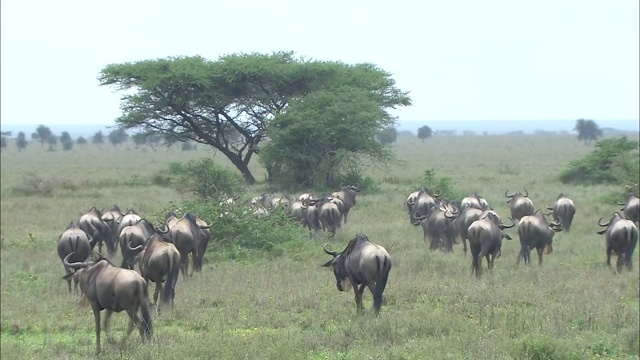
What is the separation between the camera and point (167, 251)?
1153 cm

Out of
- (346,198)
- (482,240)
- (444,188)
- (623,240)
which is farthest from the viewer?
(444,188)

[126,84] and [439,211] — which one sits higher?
[126,84]

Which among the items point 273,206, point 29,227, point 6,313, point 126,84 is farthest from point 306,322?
point 126,84

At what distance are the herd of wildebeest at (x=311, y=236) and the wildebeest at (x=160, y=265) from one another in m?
0.02

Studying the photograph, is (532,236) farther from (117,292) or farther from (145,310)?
(117,292)

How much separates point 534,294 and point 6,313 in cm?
873

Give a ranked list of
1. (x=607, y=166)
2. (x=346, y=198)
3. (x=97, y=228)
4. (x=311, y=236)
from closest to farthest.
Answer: (x=97, y=228) → (x=311, y=236) → (x=346, y=198) → (x=607, y=166)

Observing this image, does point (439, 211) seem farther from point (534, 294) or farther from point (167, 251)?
point (167, 251)

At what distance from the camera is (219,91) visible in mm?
34312

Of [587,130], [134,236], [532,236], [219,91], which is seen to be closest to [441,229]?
[532,236]

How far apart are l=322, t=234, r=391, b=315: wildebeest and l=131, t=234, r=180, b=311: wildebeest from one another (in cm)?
265

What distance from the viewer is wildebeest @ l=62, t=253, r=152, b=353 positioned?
966 centimetres

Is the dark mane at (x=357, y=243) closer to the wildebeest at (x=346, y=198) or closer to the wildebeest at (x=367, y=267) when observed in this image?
the wildebeest at (x=367, y=267)

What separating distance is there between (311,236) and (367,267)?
759cm
